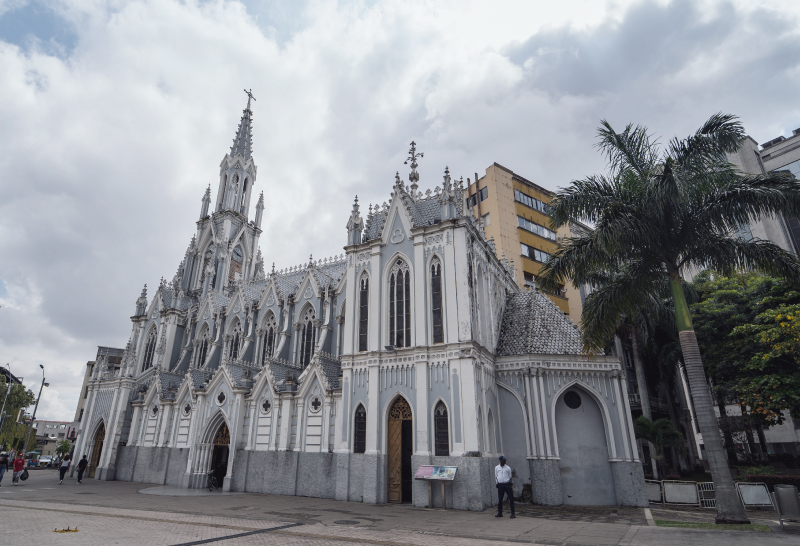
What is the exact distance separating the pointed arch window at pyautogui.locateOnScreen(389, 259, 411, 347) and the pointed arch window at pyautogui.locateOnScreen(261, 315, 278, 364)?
13282 millimetres

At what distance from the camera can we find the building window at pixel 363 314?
857 inches

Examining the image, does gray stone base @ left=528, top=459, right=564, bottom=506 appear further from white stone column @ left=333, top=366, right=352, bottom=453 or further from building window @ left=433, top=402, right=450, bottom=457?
white stone column @ left=333, top=366, right=352, bottom=453

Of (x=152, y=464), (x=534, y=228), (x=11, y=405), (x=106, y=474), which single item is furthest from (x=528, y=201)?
(x=11, y=405)

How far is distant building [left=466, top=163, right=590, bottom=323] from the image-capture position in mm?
40719

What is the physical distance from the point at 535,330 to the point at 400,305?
7.05 metres

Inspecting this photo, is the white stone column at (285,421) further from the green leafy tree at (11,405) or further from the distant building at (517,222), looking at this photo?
the green leafy tree at (11,405)

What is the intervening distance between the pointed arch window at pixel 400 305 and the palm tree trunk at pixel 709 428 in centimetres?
1074

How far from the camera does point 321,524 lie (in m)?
13.2

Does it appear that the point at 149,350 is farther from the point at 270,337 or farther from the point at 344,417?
the point at 344,417

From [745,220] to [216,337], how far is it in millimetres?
32563

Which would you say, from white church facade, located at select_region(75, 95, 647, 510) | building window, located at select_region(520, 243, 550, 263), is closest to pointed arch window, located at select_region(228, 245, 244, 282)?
white church facade, located at select_region(75, 95, 647, 510)

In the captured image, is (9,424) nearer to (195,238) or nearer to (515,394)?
(195,238)

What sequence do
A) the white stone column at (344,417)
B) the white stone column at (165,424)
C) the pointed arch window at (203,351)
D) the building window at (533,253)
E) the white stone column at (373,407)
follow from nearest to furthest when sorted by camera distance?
the white stone column at (373,407) < the white stone column at (344,417) < the white stone column at (165,424) < the pointed arch window at (203,351) < the building window at (533,253)

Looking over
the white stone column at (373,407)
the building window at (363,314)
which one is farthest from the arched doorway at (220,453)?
the building window at (363,314)
